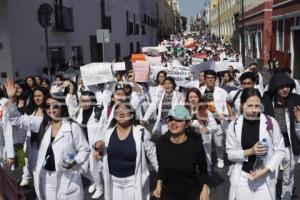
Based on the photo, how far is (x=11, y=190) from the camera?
116 inches

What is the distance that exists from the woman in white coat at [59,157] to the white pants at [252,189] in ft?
5.08

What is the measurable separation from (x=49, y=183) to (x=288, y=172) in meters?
2.92

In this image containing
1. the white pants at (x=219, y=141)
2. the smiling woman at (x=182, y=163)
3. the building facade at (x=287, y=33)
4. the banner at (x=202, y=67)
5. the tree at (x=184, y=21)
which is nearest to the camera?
the smiling woman at (x=182, y=163)

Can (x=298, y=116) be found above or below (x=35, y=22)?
below

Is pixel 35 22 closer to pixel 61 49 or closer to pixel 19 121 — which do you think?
pixel 61 49

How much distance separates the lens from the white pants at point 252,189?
4055 mm

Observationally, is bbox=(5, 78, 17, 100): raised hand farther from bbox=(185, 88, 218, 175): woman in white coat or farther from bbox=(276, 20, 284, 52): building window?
bbox=(276, 20, 284, 52): building window

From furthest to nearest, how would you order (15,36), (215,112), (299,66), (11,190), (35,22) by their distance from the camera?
(299,66), (35,22), (15,36), (215,112), (11,190)

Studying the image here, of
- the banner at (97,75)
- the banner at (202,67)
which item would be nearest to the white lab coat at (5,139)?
the banner at (97,75)

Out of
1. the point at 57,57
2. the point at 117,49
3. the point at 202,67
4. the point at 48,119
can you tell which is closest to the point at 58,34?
the point at 57,57

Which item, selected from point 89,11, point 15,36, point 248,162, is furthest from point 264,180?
point 89,11

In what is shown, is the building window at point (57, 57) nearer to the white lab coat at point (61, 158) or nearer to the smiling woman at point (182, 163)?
the white lab coat at point (61, 158)

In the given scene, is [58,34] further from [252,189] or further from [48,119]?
[252,189]

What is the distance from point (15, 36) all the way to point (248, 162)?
13333 millimetres
